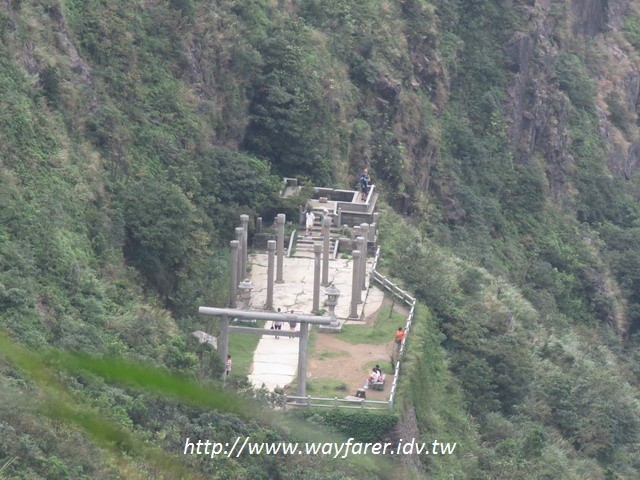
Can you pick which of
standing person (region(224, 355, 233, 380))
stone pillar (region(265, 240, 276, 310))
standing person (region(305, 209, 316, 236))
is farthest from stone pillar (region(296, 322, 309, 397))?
standing person (region(305, 209, 316, 236))

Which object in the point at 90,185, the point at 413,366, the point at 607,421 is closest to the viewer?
the point at 413,366

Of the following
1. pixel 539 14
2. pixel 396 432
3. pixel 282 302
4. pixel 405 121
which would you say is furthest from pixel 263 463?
pixel 539 14

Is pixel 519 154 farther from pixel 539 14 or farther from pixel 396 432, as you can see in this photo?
pixel 396 432

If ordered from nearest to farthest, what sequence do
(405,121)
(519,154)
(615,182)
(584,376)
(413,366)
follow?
(413,366)
(584,376)
(405,121)
(519,154)
(615,182)

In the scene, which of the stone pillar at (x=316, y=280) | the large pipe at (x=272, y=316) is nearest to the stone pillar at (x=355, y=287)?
the stone pillar at (x=316, y=280)

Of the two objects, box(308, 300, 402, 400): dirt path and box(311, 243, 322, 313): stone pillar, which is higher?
box(311, 243, 322, 313): stone pillar

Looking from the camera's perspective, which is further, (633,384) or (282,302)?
(633,384)

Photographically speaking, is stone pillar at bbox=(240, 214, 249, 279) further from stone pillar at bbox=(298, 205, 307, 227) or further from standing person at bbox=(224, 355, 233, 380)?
standing person at bbox=(224, 355, 233, 380)
